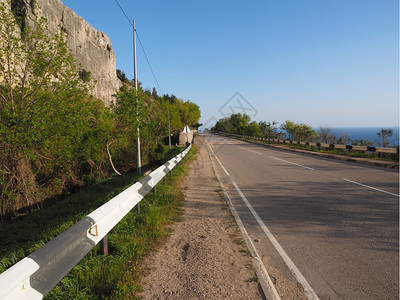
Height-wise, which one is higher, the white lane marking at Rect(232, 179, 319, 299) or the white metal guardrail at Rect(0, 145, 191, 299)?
the white metal guardrail at Rect(0, 145, 191, 299)

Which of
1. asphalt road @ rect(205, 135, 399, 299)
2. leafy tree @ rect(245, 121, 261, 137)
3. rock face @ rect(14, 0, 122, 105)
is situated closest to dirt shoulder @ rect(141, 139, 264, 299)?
asphalt road @ rect(205, 135, 399, 299)

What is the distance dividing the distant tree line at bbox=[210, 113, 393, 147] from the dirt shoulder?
21515mm

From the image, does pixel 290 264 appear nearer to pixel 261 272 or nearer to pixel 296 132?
pixel 261 272

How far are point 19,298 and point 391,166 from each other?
16.2 meters

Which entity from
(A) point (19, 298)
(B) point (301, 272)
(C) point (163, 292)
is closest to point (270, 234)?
(B) point (301, 272)

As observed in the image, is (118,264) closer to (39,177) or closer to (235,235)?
(235,235)

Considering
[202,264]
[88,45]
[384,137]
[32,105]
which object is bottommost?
Result: [202,264]

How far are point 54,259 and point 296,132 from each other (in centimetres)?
5624

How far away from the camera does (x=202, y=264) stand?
3430 millimetres

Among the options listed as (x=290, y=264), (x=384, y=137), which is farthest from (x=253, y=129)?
(x=290, y=264)

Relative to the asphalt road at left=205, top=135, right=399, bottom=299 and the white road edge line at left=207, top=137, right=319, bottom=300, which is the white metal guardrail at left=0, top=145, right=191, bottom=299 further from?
the white road edge line at left=207, top=137, right=319, bottom=300

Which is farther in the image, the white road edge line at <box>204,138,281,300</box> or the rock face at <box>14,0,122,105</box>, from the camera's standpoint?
the rock face at <box>14,0,122,105</box>

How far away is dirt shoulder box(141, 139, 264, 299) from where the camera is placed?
282cm

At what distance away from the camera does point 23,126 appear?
7.18 meters
